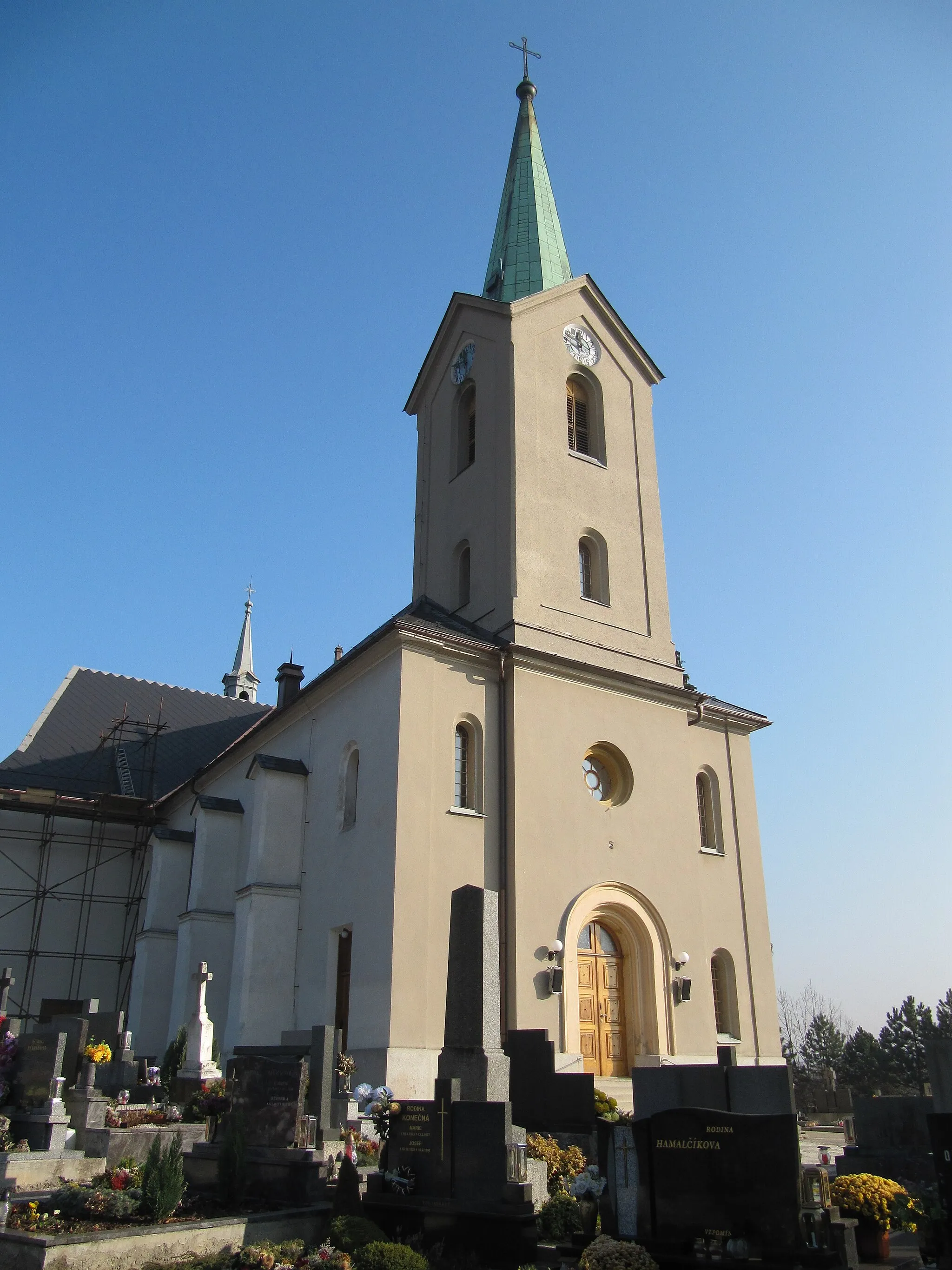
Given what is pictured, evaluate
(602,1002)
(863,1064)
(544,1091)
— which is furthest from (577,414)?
(863,1064)

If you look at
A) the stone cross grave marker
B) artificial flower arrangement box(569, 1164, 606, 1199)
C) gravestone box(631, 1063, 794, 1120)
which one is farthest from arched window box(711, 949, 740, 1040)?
artificial flower arrangement box(569, 1164, 606, 1199)

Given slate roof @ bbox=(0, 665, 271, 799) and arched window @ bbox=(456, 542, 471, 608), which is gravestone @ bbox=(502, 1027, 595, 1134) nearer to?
arched window @ bbox=(456, 542, 471, 608)

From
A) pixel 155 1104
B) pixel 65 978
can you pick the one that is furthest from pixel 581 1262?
pixel 65 978

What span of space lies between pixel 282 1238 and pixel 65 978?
22.7m

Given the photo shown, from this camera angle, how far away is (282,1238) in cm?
991

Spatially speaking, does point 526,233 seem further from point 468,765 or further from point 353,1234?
point 353,1234

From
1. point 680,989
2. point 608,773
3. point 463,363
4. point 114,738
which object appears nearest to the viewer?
point 680,989

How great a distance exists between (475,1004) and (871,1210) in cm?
451

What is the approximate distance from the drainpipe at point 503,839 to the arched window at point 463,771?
58 cm

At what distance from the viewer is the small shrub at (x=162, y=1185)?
10000mm

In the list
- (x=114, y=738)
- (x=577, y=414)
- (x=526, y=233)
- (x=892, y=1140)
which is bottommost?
(x=892, y=1140)

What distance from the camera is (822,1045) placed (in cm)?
5850

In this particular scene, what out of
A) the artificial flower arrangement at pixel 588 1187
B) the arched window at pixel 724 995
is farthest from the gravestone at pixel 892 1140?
the arched window at pixel 724 995

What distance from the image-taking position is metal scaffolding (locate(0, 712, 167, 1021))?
29.8 meters
